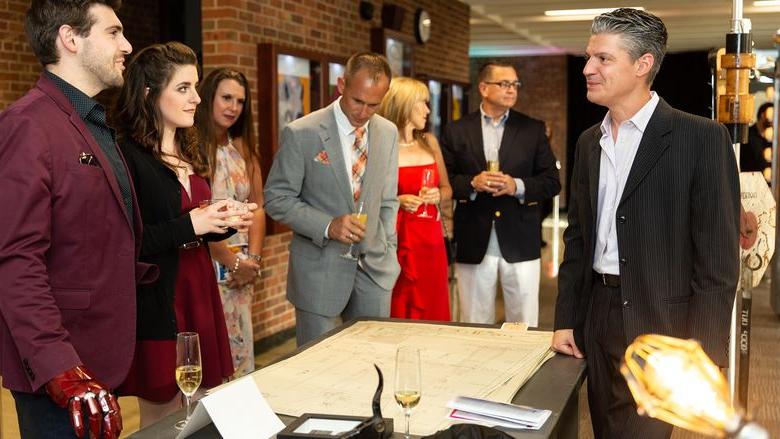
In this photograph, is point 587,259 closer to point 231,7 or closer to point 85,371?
point 85,371

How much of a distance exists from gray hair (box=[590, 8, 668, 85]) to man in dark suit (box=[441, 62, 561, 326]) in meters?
2.23

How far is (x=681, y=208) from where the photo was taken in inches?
94.2

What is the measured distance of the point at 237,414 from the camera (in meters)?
1.84

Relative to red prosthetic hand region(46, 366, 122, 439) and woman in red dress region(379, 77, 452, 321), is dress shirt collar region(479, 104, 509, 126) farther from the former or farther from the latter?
red prosthetic hand region(46, 366, 122, 439)

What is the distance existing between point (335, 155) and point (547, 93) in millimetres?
14544

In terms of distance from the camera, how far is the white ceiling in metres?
9.61

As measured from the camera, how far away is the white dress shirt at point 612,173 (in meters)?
2.49

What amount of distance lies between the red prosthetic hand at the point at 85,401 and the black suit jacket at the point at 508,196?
3.13 m

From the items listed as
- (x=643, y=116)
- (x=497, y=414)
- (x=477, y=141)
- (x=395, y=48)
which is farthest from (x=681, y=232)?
(x=395, y=48)

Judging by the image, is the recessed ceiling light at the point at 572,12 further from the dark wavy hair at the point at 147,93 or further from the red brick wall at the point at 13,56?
the dark wavy hair at the point at 147,93

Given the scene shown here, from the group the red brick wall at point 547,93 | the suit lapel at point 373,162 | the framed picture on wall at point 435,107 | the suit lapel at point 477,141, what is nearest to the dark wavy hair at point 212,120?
the suit lapel at point 373,162

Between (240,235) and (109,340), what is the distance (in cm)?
197

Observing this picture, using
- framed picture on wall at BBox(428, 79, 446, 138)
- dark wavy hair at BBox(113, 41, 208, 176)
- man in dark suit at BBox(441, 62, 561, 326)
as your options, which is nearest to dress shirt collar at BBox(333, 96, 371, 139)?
dark wavy hair at BBox(113, 41, 208, 176)

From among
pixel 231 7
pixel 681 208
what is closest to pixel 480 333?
pixel 681 208
